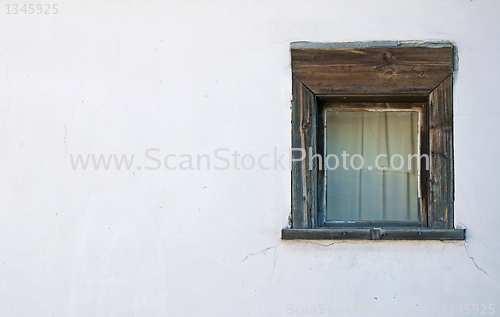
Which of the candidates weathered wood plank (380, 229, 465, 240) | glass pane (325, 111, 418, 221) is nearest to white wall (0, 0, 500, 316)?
weathered wood plank (380, 229, 465, 240)

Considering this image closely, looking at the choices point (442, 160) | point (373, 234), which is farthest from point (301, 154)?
point (442, 160)

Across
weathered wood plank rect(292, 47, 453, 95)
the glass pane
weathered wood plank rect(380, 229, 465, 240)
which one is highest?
weathered wood plank rect(292, 47, 453, 95)

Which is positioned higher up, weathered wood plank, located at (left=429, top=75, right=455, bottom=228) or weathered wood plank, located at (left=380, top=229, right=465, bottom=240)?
weathered wood plank, located at (left=429, top=75, right=455, bottom=228)

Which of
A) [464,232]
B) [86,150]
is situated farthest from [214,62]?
[464,232]

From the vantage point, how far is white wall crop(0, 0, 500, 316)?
2150 mm

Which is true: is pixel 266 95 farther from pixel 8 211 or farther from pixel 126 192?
pixel 8 211

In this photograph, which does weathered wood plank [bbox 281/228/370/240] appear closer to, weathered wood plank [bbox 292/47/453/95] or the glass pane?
the glass pane

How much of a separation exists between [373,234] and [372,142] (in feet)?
1.95

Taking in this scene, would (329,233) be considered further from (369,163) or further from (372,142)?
(372,142)

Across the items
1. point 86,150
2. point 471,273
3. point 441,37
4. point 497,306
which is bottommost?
point 497,306

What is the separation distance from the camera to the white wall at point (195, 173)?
215 cm

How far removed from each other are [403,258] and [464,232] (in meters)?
0.37

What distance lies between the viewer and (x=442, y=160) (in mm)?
2156

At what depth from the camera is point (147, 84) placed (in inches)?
88.4
